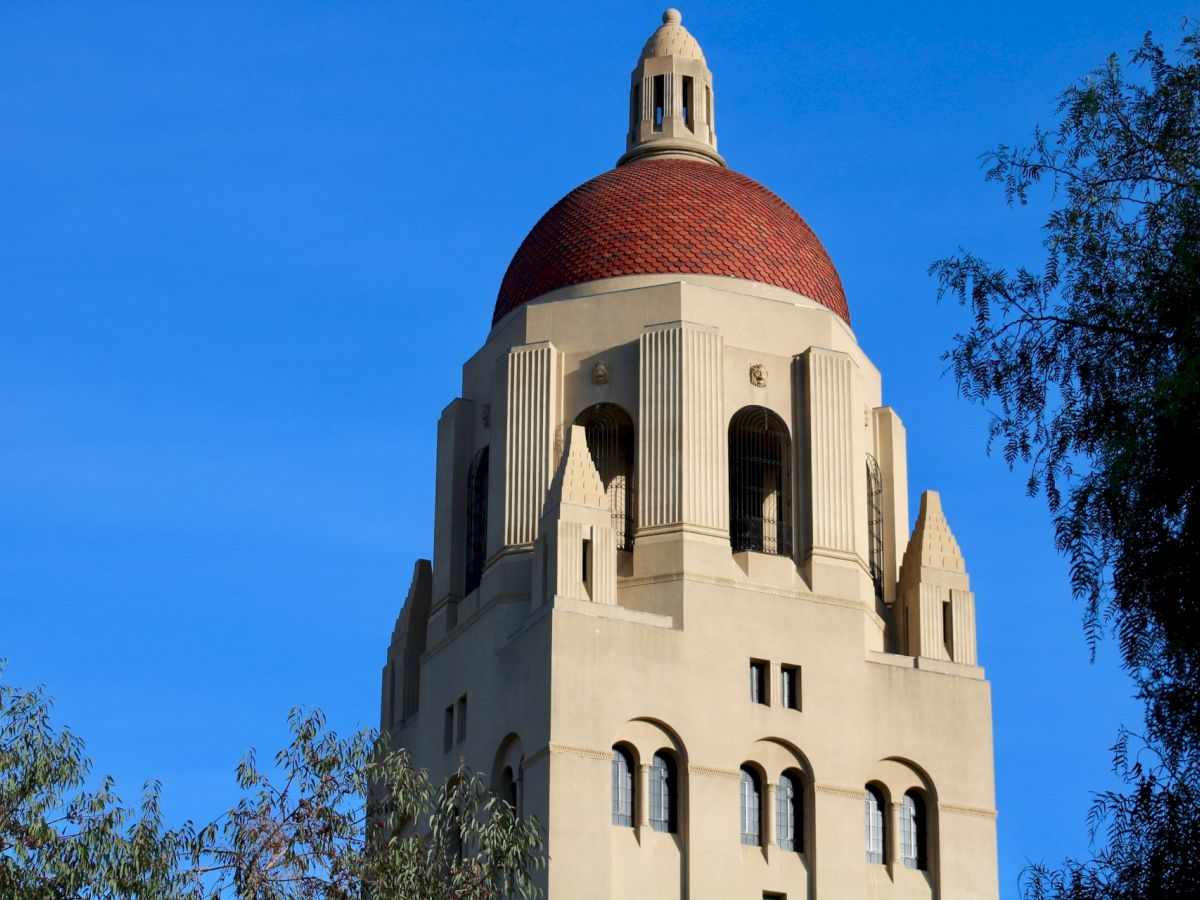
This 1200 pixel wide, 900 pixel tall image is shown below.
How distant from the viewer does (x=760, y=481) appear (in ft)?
156

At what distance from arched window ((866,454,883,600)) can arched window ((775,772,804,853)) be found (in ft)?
15.1

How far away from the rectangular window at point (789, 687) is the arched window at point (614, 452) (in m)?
3.93

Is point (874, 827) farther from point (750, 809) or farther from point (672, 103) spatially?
point (672, 103)

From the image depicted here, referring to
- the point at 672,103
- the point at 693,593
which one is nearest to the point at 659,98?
the point at 672,103

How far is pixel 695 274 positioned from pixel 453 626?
26.1 ft

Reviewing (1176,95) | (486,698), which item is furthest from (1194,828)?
(486,698)

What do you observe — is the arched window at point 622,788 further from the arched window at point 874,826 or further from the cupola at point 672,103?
the cupola at point 672,103

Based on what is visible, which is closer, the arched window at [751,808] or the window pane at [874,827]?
the arched window at [751,808]

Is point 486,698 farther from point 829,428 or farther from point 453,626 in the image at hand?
point 829,428

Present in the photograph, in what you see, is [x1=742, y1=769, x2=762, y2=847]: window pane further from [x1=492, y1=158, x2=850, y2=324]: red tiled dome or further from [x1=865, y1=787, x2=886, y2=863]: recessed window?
[x1=492, y1=158, x2=850, y2=324]: red tiled dome

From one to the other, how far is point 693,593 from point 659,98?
13.0 metres

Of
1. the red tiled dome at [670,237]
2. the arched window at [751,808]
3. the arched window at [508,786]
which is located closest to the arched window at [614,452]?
the red tiled dome at [670,237]

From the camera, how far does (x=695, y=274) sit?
160 ft

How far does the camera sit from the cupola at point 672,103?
5291 cm
